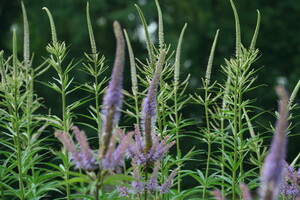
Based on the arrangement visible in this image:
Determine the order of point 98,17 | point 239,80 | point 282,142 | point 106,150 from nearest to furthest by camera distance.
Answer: point 282,142 → point 106,150 → point 239,80 → point 98,17

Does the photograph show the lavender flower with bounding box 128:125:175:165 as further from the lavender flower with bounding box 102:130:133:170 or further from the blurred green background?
the blurred green background

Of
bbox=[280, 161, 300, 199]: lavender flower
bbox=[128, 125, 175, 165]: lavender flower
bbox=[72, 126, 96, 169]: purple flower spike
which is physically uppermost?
bbox=[72, 126, 96, 169]: purple flower spike

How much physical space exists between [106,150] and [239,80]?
1.98 meters

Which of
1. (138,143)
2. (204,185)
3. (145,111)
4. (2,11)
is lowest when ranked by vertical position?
(204,185)

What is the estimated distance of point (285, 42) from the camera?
59.8 ft

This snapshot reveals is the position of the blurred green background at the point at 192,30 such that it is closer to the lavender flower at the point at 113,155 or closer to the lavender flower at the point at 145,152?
the lavender flower at the point at 145,152

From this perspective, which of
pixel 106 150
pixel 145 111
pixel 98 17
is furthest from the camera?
pixel 98 17

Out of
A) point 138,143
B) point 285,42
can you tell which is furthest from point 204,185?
point 285,42

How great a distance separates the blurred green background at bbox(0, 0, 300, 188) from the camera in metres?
16.8

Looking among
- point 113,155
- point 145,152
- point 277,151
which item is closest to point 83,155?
point 113,155

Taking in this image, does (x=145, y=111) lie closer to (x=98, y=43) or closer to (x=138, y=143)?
(x=138, y=143)

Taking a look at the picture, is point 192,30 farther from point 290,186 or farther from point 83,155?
point 83,155

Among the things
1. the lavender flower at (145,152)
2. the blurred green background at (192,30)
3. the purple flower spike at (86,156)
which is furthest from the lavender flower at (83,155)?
the blurred green background at (192,30)

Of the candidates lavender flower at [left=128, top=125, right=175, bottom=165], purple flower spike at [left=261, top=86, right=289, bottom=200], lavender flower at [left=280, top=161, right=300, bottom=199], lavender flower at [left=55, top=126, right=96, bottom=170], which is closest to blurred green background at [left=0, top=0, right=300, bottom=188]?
lavender flower at [left=280, top=161, right=300, bottom=199]
